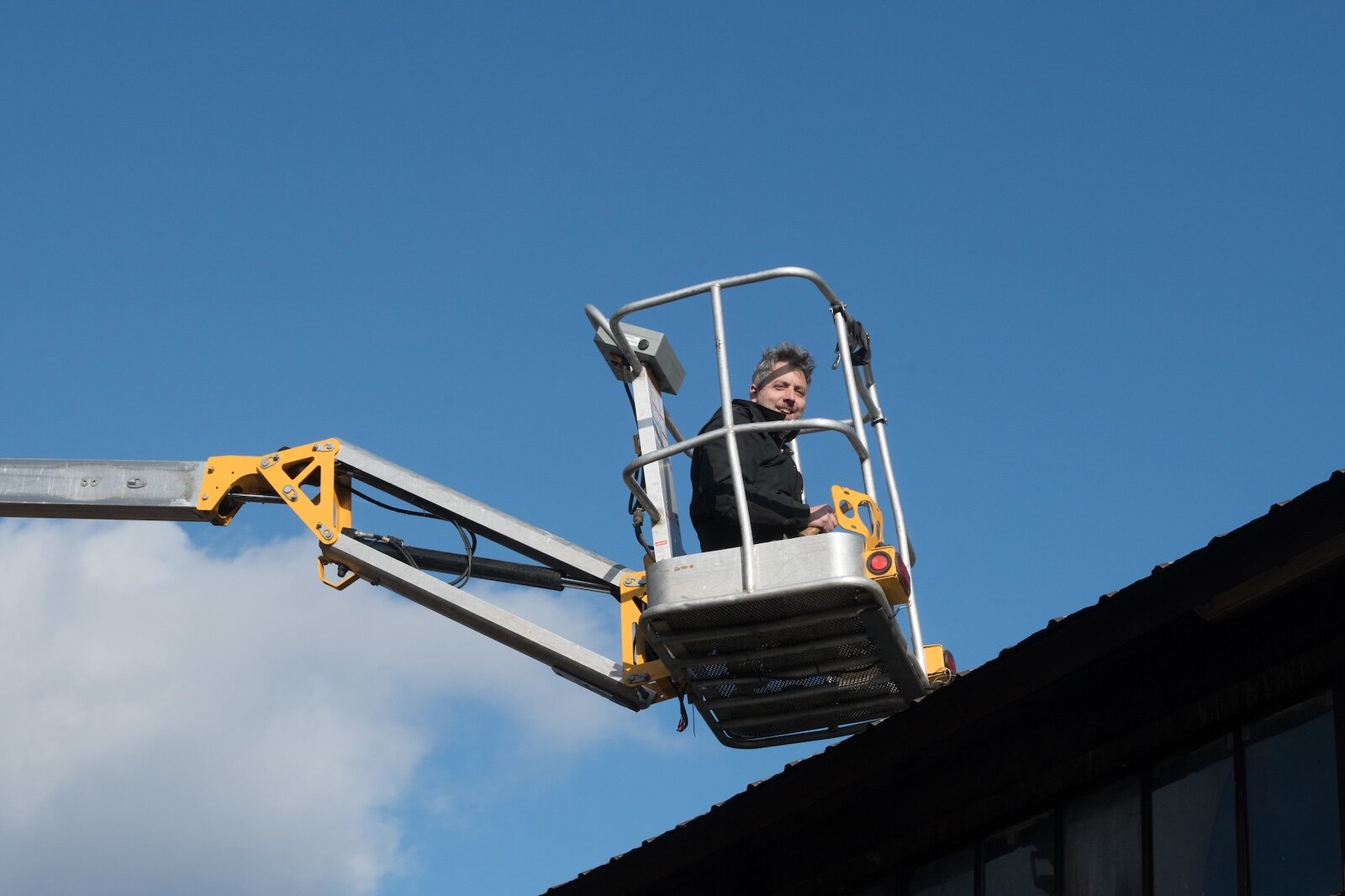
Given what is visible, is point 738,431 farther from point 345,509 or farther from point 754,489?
point 345,509

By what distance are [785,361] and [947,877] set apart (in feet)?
9.51

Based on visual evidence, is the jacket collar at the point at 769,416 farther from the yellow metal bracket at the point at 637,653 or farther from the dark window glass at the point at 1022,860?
the dark window glass at the point at 1022,860

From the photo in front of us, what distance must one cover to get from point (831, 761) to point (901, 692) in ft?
4.63

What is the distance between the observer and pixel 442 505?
1023 cm

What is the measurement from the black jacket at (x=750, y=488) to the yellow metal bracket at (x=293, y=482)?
2.07 meters

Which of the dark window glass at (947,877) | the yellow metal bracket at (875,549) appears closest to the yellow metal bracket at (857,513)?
the yellow metal bracket at (875,549)

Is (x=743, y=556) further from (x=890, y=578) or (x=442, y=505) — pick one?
(x=442, y=505)

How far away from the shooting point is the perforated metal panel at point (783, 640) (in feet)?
27.8

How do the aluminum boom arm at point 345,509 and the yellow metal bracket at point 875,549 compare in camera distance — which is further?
the aluminum boom arm at point 345,509

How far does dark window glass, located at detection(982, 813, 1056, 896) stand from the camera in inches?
389

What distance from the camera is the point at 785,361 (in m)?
10.1

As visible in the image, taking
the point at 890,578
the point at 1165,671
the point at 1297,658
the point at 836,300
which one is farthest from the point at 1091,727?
the point at 836,300

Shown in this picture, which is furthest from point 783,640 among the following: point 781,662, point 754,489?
point 754,489

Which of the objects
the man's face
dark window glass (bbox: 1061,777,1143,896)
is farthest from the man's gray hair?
dark window glass (bbox: 1061,777,1143,896)
